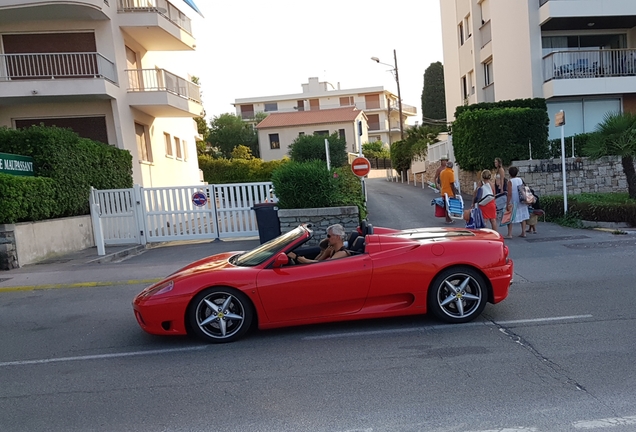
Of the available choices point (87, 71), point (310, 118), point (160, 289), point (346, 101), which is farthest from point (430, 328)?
point (346, 101)

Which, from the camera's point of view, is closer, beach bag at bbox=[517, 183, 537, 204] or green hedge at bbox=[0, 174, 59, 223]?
green hedge at bbox=[0, 174, 59, 223]

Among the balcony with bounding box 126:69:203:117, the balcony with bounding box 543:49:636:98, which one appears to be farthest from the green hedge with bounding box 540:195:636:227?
the balcony with bounding box 126:69:203:117

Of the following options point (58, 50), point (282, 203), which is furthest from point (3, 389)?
point (58, 50)

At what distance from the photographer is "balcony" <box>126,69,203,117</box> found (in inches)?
755

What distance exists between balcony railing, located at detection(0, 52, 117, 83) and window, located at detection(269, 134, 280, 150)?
32.1m

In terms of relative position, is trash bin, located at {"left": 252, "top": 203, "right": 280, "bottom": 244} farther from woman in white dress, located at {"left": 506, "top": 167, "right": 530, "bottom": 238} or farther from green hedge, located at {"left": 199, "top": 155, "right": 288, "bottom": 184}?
green hedge, located at {"left": 199, "top": 155, "right": 288, "bottom": 184}

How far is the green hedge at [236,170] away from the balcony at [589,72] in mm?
17940

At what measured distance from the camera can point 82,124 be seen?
18.9 metres

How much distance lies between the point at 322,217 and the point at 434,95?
4214 cm

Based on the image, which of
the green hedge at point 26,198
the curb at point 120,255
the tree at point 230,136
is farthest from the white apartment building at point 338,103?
the green hedge at point 26,198

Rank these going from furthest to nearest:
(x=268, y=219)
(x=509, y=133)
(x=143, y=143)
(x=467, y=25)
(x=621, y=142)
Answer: (x=467, y=25) → (x=143, y=143) → (x=509, y=133) → (x=621, y=142) → (x=268, y=219)

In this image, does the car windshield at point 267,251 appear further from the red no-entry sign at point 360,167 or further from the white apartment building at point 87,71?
the white apartment building at point 87,71

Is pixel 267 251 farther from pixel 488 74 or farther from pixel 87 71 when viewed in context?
pixel 488 74

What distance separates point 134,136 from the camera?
1942 centimetres
